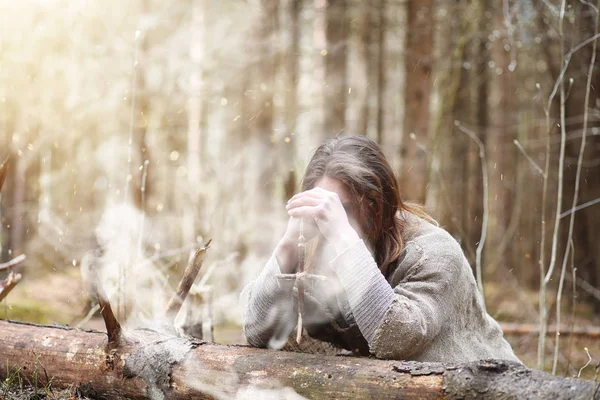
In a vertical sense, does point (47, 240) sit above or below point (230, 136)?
below

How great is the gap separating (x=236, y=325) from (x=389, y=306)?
5821mm

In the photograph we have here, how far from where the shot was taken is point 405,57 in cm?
687

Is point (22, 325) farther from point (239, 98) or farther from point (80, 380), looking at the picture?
point (239, 98)

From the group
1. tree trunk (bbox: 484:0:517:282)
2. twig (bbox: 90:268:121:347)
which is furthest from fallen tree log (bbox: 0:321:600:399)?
tree trunk (bbox: 484:0:517:282)

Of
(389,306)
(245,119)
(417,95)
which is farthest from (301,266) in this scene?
(245,119)

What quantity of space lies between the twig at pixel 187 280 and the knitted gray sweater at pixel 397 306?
25 centimetres

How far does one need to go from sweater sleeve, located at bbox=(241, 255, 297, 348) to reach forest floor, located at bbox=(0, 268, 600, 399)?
1.83 metres

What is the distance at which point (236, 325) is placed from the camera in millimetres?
7570

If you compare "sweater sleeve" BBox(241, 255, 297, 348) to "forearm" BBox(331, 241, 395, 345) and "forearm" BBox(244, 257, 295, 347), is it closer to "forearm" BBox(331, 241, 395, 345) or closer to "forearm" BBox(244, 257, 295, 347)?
"forearm" BBox(244, 257, 295, 347)

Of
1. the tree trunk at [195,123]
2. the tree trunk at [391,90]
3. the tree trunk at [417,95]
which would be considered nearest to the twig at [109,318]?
the tree trunk at [417,95]

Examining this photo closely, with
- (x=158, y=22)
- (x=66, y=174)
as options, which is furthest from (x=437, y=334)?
(x=66, y=174)

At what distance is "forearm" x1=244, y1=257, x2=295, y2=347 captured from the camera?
2.26 meters

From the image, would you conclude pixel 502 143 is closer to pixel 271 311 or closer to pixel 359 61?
pixel 359 61

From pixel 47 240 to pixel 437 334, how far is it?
976cm
